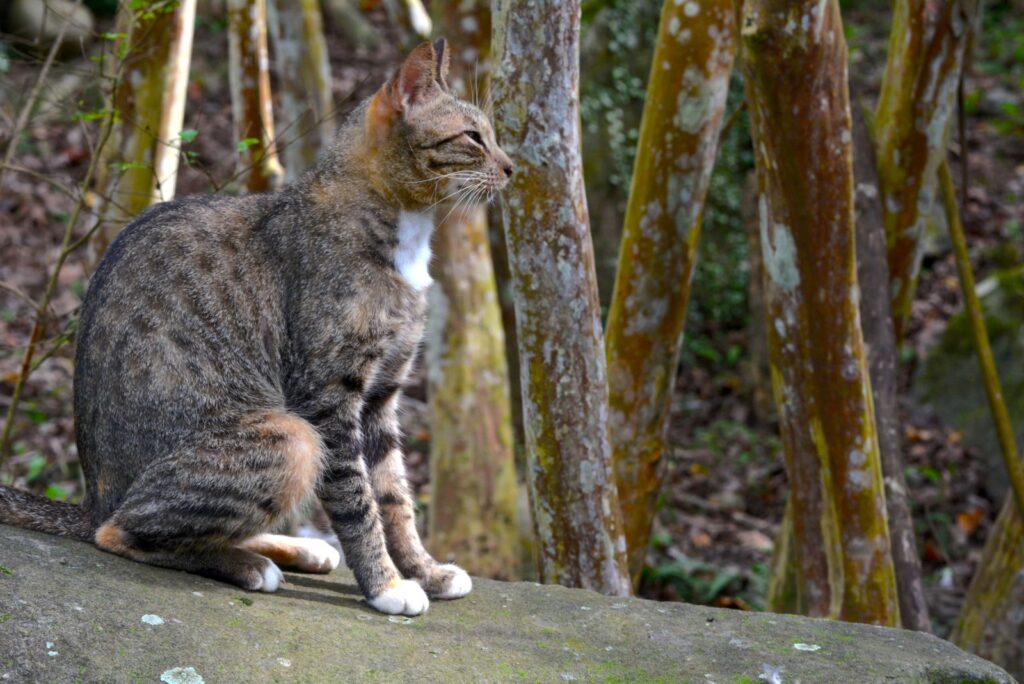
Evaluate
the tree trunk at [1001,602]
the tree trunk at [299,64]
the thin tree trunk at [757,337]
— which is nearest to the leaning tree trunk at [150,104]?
the tree trunk at [299,64]

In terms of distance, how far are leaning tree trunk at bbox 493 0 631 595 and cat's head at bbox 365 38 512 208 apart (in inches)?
4.4

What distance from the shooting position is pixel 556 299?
419cm

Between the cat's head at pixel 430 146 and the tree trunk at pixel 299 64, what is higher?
the tree trunk at pixel 299 64

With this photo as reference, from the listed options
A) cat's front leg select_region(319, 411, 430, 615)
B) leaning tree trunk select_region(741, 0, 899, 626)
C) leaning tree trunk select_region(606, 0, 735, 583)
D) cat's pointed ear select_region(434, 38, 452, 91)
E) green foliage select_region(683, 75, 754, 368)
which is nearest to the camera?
cat's front leg select_region(319, 411, 430, 615)

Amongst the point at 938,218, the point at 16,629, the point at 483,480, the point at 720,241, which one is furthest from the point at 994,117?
the point at 16,629

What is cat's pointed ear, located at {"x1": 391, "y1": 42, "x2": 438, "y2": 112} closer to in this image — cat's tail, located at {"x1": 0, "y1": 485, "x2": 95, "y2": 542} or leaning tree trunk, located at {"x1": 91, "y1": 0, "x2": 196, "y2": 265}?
cat's tail, located at {"x1": 0, "y1": 485, "x2": 95, "y2": 542}

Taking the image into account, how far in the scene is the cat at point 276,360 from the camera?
3730 millimetres

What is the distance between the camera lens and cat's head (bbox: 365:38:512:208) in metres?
4.07

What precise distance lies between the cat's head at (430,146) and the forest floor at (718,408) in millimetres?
2200

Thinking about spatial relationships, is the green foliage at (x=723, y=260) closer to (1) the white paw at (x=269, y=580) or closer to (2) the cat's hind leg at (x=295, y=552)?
(2) the cat's hind leg at (x=295, y=552)

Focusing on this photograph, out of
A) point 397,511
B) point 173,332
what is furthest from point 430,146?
point 397,511

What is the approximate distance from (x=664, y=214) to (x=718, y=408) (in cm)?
584

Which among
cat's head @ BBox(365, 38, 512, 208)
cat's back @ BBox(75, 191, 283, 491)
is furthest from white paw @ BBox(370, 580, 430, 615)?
cat's head @ BBox(365, 38, 512, 208)

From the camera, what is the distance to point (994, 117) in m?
13.2
